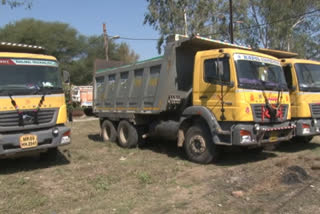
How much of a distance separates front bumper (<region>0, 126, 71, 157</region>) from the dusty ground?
1.93 ft

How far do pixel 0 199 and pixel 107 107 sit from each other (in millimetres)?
6041

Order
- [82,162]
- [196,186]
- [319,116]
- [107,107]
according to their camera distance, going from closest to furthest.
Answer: [196,186] → [82,162] → [319,116] → [107,107]

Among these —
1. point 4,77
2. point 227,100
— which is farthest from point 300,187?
point 4,77

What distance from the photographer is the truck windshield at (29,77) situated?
6367 mm

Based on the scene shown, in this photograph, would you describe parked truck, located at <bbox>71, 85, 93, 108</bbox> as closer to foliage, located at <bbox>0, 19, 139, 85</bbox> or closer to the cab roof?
foliage, located at <bbox>0, 19, 139, 85</bbox>

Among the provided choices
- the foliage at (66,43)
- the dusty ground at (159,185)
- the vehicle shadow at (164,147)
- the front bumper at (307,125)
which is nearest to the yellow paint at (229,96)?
the front bumper at (307,125)

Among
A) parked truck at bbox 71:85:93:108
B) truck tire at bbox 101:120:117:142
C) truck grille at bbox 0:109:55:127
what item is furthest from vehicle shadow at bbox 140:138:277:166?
parked truck at bbox 71:85:93:108

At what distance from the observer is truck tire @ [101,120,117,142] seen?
10.6 m

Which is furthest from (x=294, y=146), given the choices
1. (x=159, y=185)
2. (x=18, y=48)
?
(x=18, y=48)

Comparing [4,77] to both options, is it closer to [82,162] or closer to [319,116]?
[82,162]

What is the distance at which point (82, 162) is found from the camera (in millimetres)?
7488

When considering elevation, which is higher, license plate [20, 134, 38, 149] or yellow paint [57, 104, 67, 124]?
yellow paint [57, 104, 67, 124]

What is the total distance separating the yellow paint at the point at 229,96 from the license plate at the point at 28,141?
3773 millimetres

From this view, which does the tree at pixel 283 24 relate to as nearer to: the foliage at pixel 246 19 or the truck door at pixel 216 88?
the foliage at pixel 246 19
